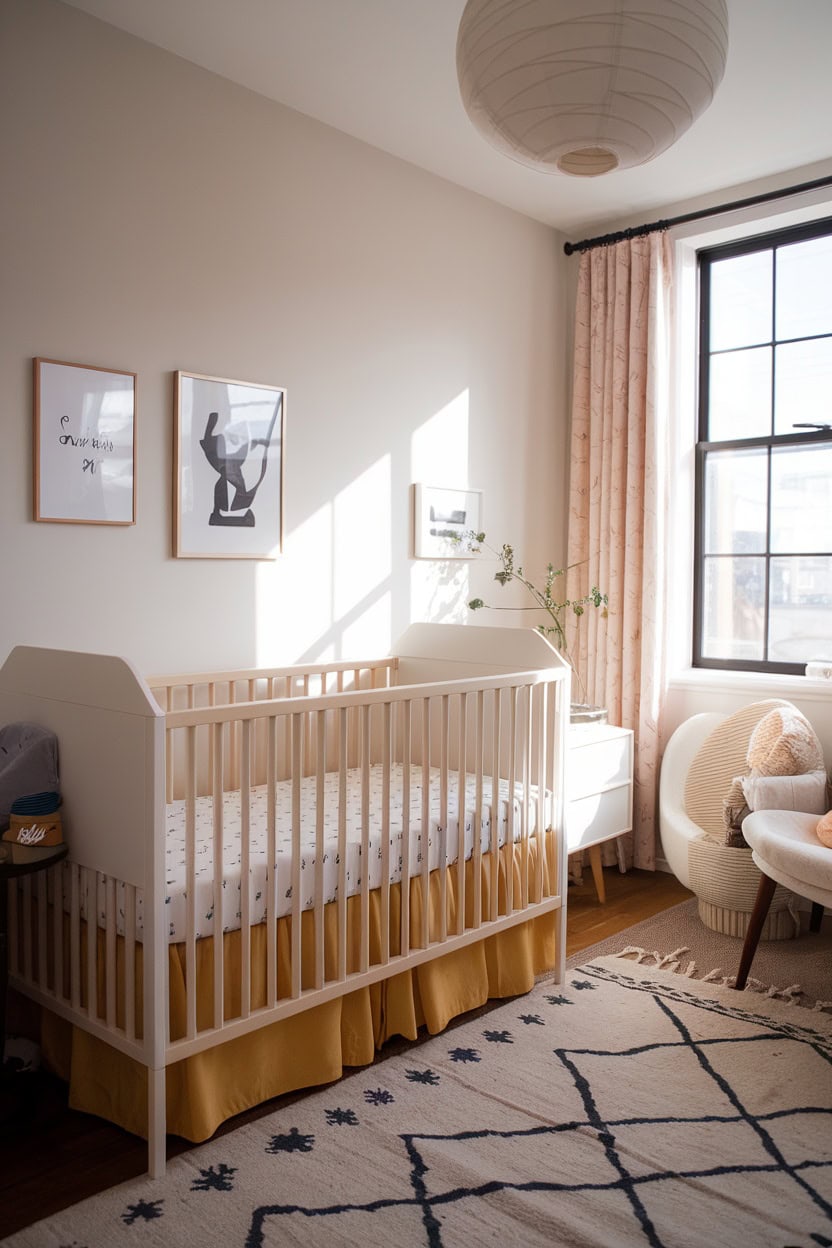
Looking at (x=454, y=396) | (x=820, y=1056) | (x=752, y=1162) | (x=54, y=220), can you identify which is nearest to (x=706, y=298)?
(x=454, y=396)

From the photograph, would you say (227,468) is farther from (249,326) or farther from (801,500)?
(801,500)

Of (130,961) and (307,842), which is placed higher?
(307,842)

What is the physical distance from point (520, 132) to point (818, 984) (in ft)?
7.63

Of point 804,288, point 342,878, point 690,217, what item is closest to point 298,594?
point 342,878

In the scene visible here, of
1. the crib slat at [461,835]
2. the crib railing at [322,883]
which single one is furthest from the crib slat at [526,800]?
the crib slat at [461,835]

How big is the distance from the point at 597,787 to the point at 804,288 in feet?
6.46

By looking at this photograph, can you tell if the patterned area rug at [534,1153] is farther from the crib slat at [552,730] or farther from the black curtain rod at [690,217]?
the black curtain rod at [690,217]

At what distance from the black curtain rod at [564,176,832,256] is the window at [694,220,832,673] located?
7.8 inches

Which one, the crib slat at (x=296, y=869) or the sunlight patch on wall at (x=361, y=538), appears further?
the sunlight patch on wall at (x=361, y=538)

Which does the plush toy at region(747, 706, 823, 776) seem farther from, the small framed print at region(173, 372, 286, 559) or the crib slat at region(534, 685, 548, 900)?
the small framed print at region(173, 372, 286, 559)

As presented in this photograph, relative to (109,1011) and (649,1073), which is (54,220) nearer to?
(109,1011)

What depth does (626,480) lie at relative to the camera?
375 cm

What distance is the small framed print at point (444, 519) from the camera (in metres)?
3.37

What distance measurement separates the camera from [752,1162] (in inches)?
Result: 72.7
